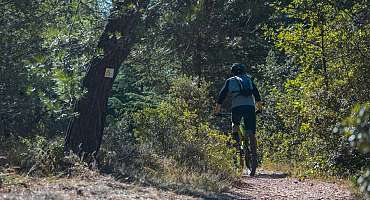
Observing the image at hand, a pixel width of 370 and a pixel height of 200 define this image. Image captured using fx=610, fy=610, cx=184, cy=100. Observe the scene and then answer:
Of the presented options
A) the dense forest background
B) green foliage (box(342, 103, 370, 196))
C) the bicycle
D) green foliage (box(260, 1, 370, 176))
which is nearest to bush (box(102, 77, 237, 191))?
the dense forest background

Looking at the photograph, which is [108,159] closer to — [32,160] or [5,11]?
[32,160]

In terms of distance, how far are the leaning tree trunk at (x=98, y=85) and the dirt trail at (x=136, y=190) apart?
1.01 m

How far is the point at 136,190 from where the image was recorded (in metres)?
6.43

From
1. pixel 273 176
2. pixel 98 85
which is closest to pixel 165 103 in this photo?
pixel 273 176

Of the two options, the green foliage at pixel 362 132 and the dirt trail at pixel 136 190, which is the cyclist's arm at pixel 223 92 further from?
the green foliage at pixel 362 132

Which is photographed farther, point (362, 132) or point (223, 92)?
point (223, 92)

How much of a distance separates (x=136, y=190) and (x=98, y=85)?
6.50 feet

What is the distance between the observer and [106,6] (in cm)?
798

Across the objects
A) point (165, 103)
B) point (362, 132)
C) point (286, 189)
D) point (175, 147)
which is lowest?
point (286, 189)

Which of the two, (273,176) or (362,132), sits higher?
(362,132)

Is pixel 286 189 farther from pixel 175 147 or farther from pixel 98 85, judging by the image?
pixel 98 85

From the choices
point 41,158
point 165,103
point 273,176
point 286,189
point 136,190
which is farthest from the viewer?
point 165,103

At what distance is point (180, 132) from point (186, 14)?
240 centimetres

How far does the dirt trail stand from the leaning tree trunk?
1007 millimetres
